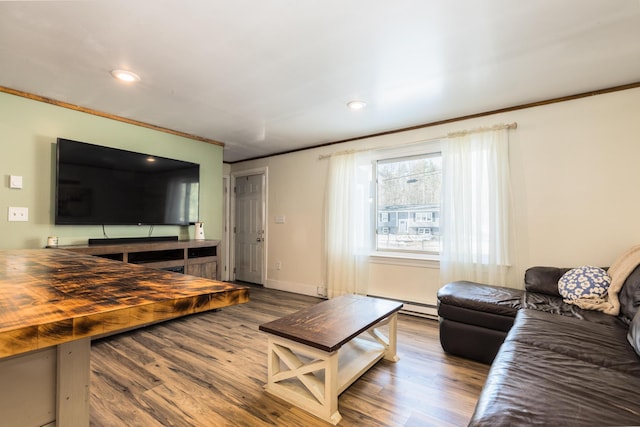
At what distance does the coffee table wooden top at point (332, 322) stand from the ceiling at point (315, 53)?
1.86 metres

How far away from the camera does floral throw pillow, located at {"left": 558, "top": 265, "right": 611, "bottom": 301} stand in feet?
7.42

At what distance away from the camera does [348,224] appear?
4121 millimetres

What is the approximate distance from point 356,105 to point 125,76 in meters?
2.02

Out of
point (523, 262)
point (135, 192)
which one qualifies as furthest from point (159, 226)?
point (523, 262)

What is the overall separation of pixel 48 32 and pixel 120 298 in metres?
2.17

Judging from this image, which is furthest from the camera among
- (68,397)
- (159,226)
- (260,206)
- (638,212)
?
(260,206)

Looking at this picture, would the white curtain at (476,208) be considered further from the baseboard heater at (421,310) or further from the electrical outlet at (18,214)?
the electrical outlet at (18,214)

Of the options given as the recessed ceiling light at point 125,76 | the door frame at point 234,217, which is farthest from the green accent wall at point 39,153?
the door frame at point 234,217

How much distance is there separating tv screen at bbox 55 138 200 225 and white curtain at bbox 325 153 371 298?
1.89m

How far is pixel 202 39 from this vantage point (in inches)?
76.8

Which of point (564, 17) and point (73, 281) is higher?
point (564, 17)

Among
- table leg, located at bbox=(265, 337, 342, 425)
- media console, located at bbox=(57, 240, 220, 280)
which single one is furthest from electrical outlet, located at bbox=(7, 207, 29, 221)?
table leg, located at bbox=(265, 337, 342, 425)

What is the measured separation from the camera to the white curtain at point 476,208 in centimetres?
306

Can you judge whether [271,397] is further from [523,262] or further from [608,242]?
[608,242]
